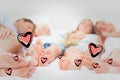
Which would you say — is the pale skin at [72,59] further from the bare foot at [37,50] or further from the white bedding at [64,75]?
the bare foot at [37,50]

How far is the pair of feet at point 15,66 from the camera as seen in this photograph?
1.68m

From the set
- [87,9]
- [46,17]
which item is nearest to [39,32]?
[46,17]

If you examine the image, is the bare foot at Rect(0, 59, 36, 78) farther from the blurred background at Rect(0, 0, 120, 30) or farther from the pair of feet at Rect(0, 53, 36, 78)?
the blurred background at Rect(0, 0, 120, 30)

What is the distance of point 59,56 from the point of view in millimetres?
1752

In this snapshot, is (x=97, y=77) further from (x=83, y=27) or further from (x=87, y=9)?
(x=87, y=9)

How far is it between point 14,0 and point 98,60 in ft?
2.76

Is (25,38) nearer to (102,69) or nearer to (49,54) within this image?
(49,54)

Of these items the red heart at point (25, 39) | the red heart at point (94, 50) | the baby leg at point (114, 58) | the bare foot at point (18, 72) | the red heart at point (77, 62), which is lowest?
the bare foot at point (18, 72)

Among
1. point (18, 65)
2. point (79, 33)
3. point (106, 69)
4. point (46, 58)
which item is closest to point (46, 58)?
point (46, 58)

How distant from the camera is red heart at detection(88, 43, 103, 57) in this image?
5.78 feet

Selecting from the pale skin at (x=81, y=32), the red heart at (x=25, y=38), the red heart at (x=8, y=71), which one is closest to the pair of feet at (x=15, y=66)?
the red heart at (x=8, y=71)

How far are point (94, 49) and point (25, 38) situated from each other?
55 centimetres

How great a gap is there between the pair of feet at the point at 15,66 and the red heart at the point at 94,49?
1.48 ft

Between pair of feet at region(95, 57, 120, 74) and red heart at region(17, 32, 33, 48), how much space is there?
1.86 feet
